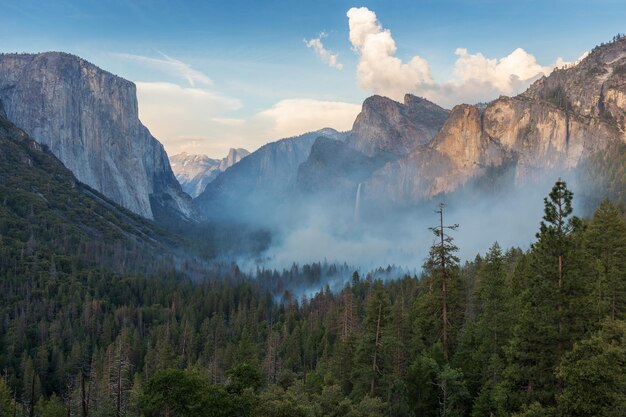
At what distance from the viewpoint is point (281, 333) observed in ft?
415

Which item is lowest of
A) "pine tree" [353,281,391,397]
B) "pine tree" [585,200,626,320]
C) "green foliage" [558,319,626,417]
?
"pine tree" [353,281,391,397]

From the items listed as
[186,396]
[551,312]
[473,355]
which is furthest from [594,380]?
[186,396]

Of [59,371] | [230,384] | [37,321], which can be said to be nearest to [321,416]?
[230,384]

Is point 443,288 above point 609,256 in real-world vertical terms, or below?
below

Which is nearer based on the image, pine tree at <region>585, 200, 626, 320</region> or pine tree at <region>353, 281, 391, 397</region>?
pine tree at <region>585, 200, 626, 320</region>

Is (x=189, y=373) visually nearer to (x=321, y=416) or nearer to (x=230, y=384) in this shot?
(x=230, y=384)

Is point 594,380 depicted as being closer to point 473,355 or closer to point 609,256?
point 473,355

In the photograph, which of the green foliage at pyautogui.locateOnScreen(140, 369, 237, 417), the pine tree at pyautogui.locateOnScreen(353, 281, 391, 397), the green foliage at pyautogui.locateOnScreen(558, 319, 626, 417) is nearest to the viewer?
the green foliage at pyautogui.locateOnScreen(558, 319, 626, 417)

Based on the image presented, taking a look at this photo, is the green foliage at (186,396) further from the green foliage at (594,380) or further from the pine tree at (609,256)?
the pine tree at (609,256)

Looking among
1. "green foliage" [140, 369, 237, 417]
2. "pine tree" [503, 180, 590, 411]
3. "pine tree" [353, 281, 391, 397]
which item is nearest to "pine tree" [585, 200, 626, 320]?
"pine tree" [503, 180, 590, 411]

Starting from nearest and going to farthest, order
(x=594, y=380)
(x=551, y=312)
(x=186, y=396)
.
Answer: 1. (x=594, y=380)
2. (x=551, y=312)
3. (x=186, y=396)

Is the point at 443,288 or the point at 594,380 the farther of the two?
the point at 443,288

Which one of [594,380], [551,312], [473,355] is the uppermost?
[551,312]

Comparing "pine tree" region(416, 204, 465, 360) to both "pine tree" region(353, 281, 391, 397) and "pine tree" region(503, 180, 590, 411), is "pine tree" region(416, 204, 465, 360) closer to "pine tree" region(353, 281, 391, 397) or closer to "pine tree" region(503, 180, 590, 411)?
"pine tree" region(353, 281, 391, 397)
